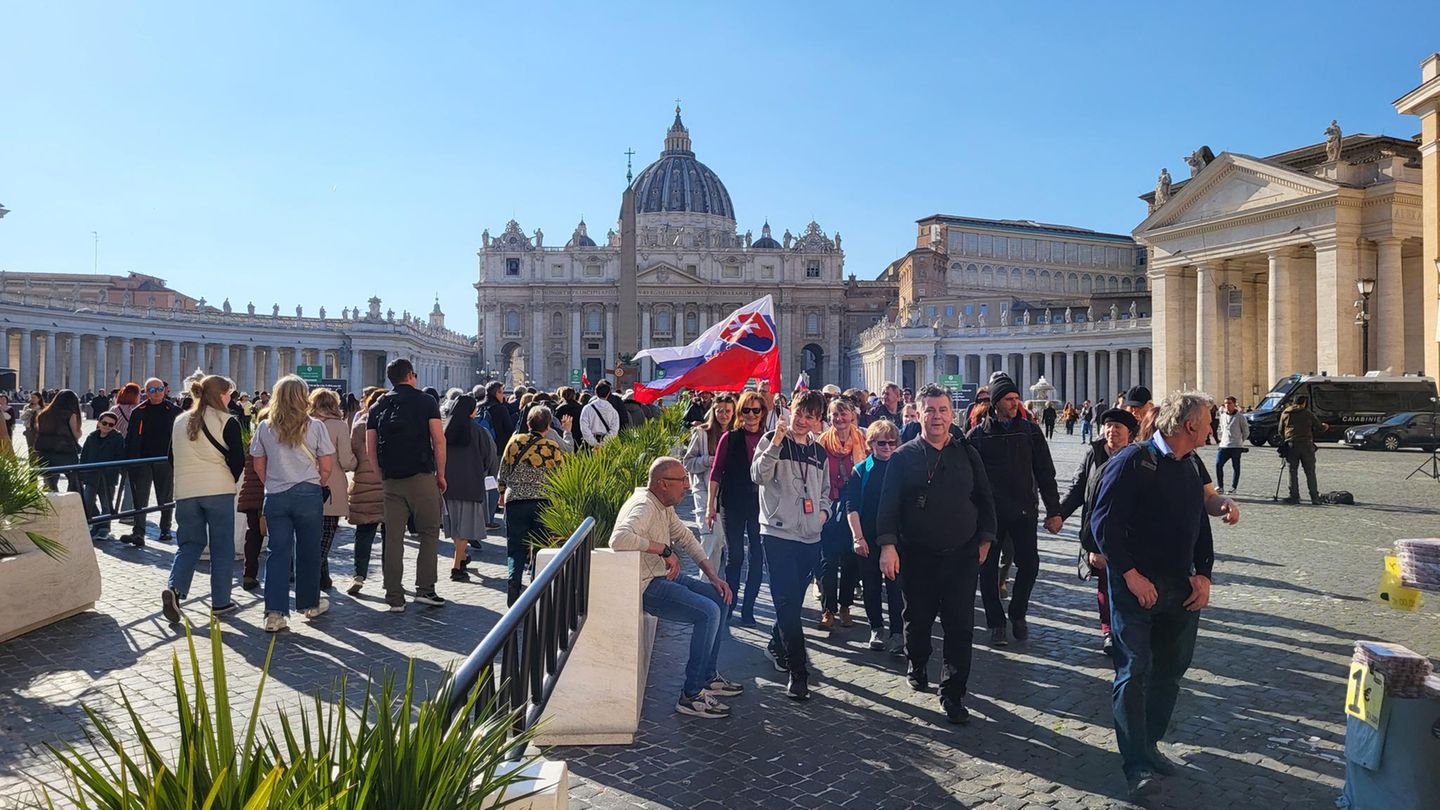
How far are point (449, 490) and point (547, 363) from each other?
92466 millimetres

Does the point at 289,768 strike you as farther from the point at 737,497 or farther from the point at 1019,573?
the point at 1019,573

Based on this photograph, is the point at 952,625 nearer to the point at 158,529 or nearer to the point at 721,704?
the point at 721,704

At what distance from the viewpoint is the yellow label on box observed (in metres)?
4.01

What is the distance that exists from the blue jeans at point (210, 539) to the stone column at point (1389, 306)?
36.5m

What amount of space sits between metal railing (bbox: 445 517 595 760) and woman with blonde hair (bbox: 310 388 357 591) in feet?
11.7

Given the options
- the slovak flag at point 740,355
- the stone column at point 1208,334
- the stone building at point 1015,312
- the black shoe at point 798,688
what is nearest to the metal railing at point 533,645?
the black shoe at point 798,688

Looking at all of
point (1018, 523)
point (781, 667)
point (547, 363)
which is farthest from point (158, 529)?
point (547, 363)

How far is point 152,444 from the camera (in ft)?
38.1

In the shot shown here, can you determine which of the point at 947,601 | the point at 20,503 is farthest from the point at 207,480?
the point at 947,601

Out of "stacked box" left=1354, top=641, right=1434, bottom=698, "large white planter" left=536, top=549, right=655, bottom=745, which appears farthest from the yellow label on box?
A: "large white planter" left=536, top=549, right=655, bottom=745

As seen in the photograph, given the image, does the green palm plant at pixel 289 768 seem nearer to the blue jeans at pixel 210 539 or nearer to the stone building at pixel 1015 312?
the blue jeans at pixel 210 539

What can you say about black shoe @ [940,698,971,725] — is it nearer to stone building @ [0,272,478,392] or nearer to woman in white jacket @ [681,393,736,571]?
woman in white jacket @ [681,393,736,571]

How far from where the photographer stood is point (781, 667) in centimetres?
650

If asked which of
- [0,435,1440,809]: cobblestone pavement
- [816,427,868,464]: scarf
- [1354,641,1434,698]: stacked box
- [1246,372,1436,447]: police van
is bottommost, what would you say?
[0,435,1440,809]: cobblestone pavement
